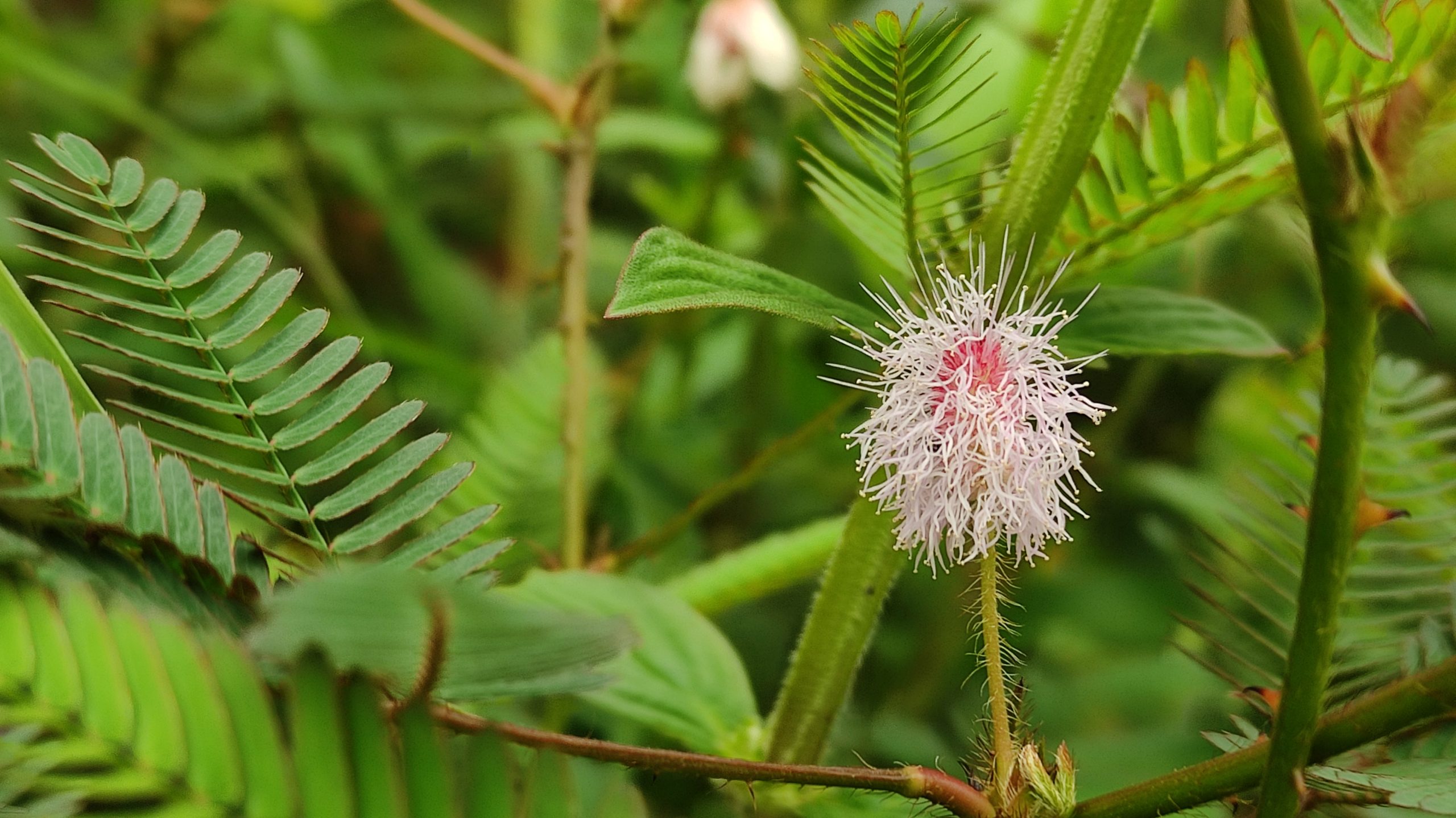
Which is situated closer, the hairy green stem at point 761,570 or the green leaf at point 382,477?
the green leaf at point 382,477

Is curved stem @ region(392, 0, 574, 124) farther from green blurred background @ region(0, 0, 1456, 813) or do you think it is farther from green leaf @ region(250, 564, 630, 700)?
green leaf @ region(250, 564, 630, 700)

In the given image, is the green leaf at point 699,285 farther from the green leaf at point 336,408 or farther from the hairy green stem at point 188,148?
the hairy green stem at point 188,148

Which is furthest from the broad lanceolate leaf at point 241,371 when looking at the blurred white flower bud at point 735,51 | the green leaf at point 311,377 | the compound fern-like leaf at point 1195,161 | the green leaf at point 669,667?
the blurred white flower bud at point 735,51

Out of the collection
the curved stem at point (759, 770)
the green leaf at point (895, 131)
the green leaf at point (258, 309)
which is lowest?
the curved stem at point (759, 770)

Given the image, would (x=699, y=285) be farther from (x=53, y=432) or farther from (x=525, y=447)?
(x=525, y=447)

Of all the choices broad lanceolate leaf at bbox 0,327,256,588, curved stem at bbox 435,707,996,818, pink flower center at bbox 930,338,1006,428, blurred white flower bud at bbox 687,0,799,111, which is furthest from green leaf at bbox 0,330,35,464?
blurred white flower bud at bbox 687,0,799,111

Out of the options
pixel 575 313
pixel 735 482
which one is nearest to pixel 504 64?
pixel 575 313
